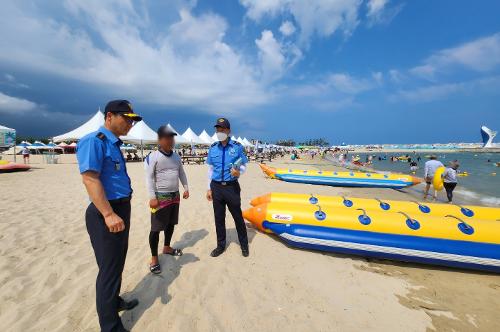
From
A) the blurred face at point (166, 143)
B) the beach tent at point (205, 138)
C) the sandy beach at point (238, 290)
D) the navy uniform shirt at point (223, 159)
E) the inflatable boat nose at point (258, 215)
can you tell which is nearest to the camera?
the sandy beach at point (238, 290)

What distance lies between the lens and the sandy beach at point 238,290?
231cm

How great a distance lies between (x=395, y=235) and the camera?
347cm

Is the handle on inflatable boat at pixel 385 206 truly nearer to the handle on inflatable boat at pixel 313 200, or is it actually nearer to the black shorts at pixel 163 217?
the handle on inflatable boat at pixel 313 200

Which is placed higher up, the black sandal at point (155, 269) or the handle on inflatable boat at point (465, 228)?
the handle on inflatable boat at point (465, 228)

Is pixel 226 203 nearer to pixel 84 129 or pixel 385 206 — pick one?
pixel 385 206

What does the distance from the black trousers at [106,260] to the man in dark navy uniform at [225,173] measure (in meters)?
1.60

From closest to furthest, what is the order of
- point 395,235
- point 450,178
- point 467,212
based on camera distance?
point 395,235 < point 467,212 < point 450,178

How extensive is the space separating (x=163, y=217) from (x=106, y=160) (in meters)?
1.44

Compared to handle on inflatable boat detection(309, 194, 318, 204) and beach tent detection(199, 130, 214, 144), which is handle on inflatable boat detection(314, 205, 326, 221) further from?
beach tent detection(199, 130, 214, 144)

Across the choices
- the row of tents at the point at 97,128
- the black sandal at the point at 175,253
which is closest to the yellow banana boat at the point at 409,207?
the black sandal at the point at 175,253

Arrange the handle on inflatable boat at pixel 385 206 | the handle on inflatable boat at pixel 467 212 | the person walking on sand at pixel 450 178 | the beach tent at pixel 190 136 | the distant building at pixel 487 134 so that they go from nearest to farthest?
the handle on inflatable boat at pixel 467 212 → the handle on inflatable boat at pixel 385 206 → the person walking on sand at pixel 450 178 → the beach tent at pixel 190 136 → the distant building at pixel 487 134

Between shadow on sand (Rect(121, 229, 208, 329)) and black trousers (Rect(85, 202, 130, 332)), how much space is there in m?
0.36

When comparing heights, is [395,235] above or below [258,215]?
below

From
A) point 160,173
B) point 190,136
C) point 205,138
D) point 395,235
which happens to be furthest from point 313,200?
point 205,138
